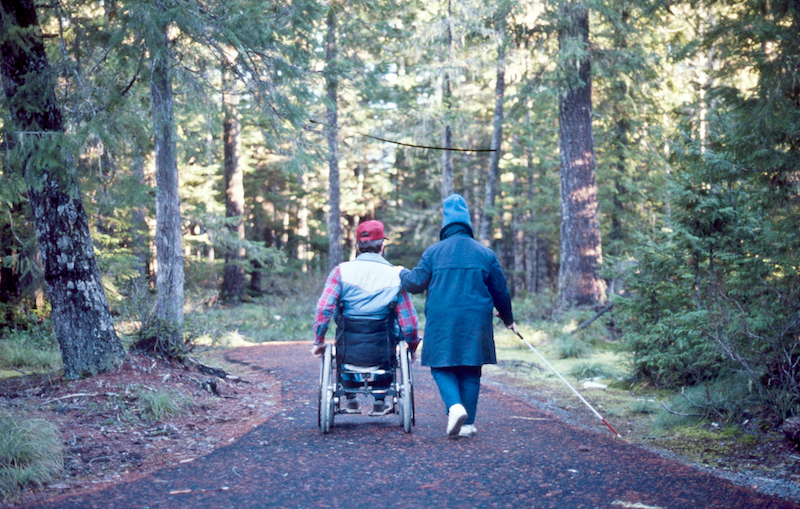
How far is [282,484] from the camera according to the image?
3881 mm

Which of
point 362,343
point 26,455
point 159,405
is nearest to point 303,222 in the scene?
point 159,405

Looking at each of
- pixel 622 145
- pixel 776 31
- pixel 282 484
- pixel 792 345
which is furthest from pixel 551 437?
pixel 622 145

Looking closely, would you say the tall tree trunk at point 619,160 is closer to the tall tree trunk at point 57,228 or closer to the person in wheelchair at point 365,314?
the person in wheelchair at point 365,314

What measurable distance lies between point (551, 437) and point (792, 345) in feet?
6.45

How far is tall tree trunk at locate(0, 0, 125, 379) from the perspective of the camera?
6.10 meters

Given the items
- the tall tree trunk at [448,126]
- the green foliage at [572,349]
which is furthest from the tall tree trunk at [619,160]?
the green foliage at [572,349]

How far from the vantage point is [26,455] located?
154 inches

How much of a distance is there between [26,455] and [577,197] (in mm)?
11253

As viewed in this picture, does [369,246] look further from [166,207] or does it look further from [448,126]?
[448,126]

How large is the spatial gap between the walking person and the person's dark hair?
15.5 inches

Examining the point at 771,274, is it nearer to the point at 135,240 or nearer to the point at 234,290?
the point at 135,240

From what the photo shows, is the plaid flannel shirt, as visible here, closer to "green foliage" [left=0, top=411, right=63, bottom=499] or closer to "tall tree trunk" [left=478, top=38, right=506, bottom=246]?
"green foliage" [left=0, top=411, right=63, bottom=499]

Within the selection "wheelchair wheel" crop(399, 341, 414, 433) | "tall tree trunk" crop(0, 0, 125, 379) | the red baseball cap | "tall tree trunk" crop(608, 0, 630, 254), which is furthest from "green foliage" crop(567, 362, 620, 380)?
"tall tree trunk" crop(608, 0, 630, 254)

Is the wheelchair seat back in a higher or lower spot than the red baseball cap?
lower
